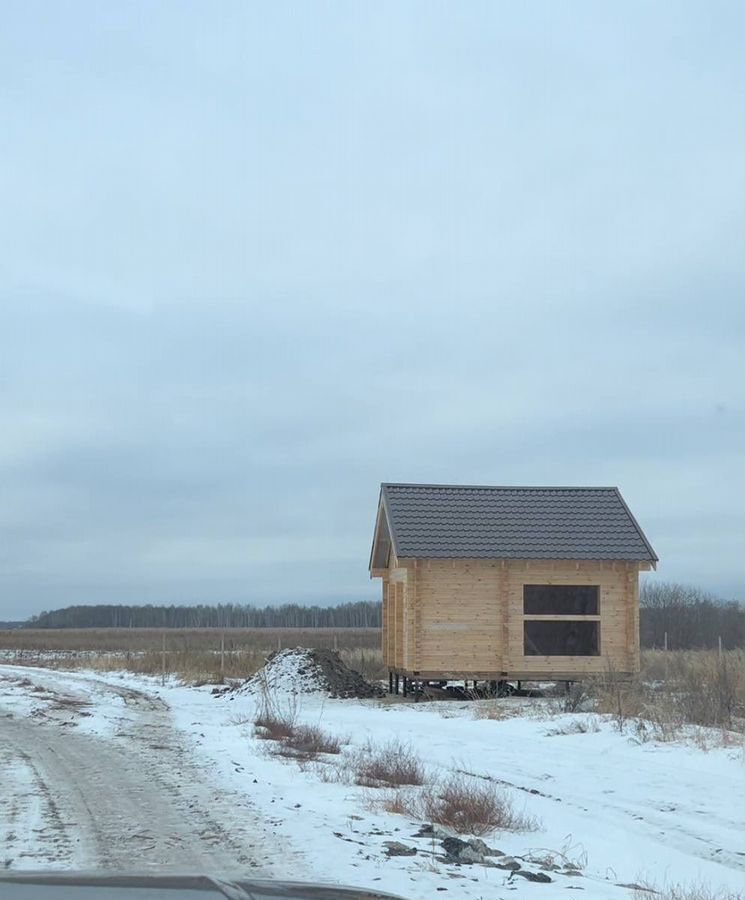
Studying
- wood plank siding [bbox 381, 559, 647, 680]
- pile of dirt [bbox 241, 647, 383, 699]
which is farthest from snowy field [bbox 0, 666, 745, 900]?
pile of dirt [bbox 241, 647, 383, 699]

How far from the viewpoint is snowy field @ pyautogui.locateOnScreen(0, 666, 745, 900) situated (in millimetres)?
7277

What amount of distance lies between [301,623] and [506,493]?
13268 cm

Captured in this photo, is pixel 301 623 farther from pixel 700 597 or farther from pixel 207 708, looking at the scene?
pixel 207 708

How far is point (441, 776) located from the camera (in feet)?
39.5

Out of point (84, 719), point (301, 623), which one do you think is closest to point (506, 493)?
point (84, 719)

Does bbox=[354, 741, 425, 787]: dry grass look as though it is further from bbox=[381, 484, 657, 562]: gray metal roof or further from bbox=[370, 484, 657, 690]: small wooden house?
bbox=[381, 484, 657, 562]: gray metal roof

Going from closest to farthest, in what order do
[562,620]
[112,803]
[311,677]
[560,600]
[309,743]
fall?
[112,803], [309,743], [562,620], [311,677], [560,600]

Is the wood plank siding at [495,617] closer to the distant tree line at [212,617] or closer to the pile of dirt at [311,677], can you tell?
the pile of dirt at [311,677]

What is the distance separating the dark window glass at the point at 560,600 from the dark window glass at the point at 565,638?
391 millimetres

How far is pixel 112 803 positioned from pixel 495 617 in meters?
15.4

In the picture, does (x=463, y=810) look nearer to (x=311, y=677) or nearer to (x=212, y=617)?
(x=311, y=677)

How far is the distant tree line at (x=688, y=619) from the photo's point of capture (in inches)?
2338

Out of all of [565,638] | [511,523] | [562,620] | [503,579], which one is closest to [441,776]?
[503,579]

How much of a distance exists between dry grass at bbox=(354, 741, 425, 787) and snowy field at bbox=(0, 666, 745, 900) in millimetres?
257
